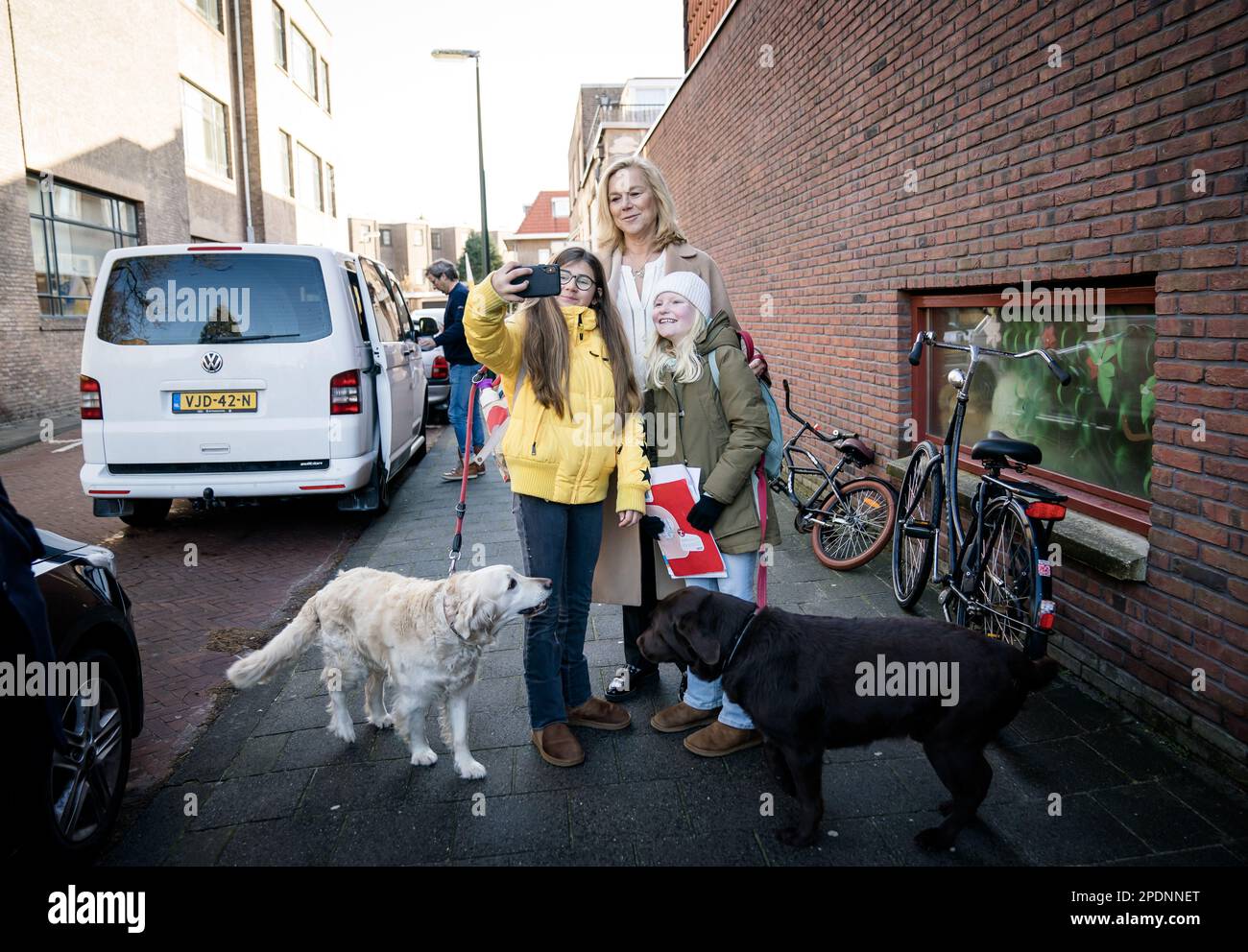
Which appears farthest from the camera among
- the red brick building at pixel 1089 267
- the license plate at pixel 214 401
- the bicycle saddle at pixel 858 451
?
the license plate at pixel 214 401

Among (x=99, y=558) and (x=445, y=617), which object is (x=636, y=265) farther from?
(x=99, y=558)

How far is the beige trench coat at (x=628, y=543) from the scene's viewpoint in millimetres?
3826

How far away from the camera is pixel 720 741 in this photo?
358 cm

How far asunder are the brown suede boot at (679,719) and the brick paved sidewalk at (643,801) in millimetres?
59

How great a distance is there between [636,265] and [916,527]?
2.31 metres

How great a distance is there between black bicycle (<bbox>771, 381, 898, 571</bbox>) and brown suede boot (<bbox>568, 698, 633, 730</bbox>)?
2.71 metres

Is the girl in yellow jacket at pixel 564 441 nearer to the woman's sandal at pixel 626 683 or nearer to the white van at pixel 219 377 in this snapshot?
the woman's sandal at pixel 626 683

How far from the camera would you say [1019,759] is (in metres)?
3.44

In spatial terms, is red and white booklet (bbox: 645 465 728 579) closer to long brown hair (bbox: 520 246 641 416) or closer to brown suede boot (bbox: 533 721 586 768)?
long brown hair (bbox: 520 246 641 416)

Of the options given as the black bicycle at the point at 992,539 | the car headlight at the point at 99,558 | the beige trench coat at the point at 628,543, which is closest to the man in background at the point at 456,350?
the black bicycle at the point at 992,539

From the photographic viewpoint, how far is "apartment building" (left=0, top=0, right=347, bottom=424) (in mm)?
14406

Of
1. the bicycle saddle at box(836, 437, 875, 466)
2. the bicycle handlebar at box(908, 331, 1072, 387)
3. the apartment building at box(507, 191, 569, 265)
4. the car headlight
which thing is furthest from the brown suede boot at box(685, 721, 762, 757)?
the apartment building at box(507, 191, 569, 265)

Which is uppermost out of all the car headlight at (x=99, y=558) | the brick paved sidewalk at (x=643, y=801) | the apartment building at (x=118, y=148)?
the apartment building at (x=118, y=148)

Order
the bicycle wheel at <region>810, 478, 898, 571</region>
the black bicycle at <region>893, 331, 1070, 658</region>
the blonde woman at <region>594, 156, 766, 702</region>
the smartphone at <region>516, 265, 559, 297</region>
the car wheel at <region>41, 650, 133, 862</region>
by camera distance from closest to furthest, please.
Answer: the car wheel at <region>41, 650, 133, 862</region>
the smartphone at <region>516, 265, 559, 297</region>
the black bicycle at <region>893, 331, 1070, 658</region>
the blonde woman at <region>594, 156, 766, 702</region>
the bicycle wheel at <region>810, 478, 898, 571</region>
